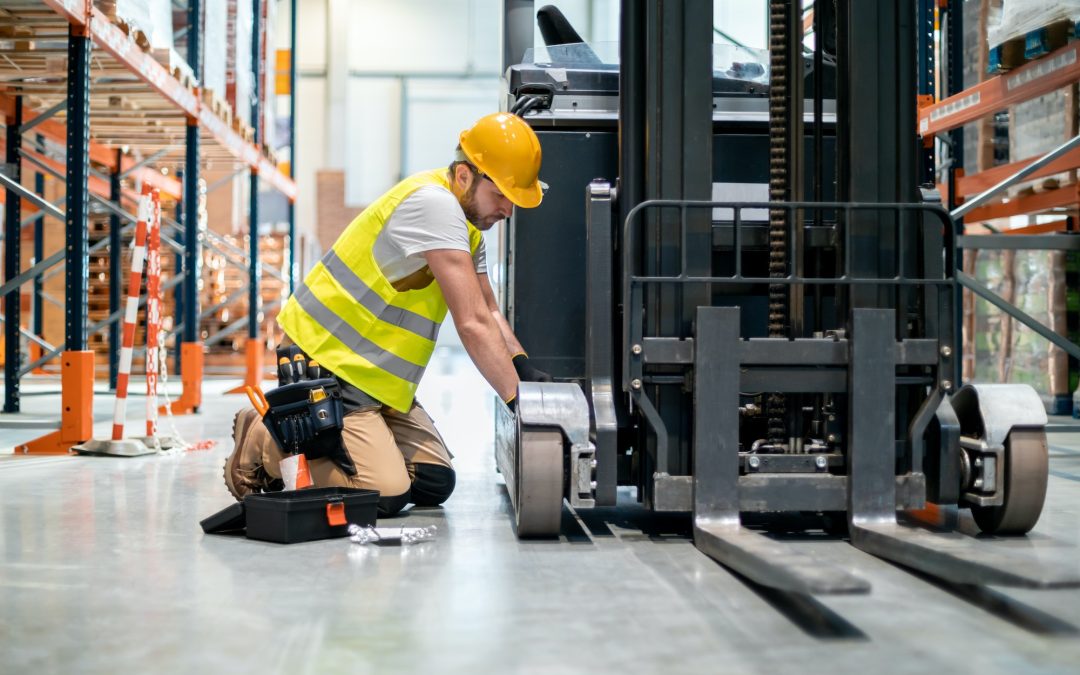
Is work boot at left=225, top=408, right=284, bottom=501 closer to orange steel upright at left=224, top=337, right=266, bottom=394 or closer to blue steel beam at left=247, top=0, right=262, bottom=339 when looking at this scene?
orange steel upright at left=224, top=337, right=266, bottom=394

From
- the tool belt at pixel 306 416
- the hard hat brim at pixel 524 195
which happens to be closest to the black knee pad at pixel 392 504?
the tool belt at pixel 306 416

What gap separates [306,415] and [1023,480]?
240cm

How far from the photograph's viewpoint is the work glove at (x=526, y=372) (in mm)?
3754

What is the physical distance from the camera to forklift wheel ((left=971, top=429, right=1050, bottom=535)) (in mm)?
3484

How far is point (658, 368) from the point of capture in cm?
349

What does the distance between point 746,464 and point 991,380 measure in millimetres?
7519

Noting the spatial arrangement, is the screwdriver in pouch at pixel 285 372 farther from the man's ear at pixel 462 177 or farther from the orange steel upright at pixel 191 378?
the orange steel upright at pixel 191 378

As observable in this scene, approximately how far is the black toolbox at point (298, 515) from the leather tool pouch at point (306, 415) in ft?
0.62

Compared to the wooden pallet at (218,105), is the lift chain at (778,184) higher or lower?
lower

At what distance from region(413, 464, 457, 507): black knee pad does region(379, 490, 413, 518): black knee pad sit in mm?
159

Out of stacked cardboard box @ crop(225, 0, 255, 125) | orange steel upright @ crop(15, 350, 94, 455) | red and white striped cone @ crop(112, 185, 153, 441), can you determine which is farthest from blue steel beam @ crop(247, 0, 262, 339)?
red and white striped cone @ crop(112, 185, 153, 441)

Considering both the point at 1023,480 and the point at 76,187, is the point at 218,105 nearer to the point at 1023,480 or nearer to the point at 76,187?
the point at 76,187

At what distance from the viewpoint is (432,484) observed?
4.18 meters

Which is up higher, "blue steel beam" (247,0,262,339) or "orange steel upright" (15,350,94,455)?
"blue steel beam" (247,0,262,339)
